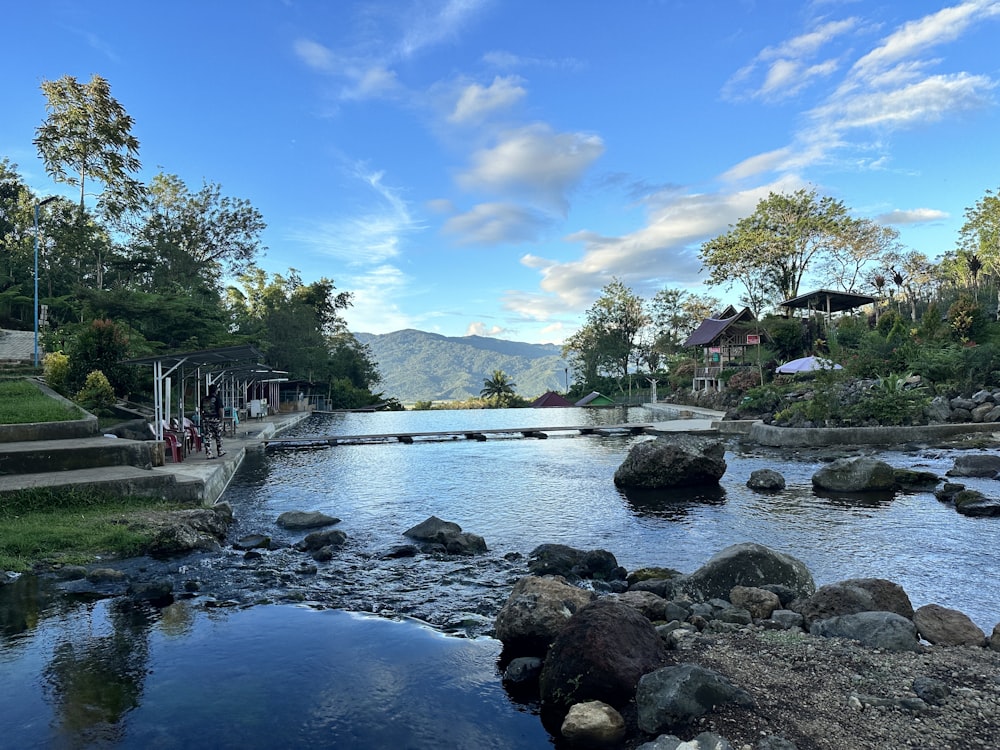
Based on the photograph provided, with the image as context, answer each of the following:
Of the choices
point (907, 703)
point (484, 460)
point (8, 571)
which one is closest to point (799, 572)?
point (907, 703)

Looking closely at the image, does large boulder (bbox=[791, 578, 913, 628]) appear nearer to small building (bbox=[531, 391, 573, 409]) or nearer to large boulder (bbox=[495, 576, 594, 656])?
large boulder (bbox=[495, 576, 594, 656])

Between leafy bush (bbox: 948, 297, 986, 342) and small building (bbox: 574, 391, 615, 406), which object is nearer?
leafy bush (bbox: 948, 297, 986, 342)

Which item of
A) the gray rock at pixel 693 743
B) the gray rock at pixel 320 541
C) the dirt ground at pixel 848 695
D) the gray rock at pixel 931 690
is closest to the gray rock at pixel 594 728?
the gray rock at pixel 693 743

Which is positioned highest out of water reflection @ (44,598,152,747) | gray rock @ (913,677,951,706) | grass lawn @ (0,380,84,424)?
grass lawn @ (0,380,84,424)

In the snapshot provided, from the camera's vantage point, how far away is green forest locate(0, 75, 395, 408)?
88.8 feet

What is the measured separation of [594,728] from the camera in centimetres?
430

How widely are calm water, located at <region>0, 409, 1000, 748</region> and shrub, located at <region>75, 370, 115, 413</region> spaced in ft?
22.7

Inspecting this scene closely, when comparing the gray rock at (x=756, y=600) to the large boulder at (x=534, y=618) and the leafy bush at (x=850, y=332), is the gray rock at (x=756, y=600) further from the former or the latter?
the leafy bush at (x=850, y=332)

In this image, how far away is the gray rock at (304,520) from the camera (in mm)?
11398

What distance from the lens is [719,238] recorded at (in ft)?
178

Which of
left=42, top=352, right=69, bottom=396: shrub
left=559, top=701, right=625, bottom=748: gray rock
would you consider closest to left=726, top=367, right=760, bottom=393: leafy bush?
left=42, top=352, right=69, bottom=396: shrub

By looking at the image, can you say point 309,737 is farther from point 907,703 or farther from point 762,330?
point 762,330

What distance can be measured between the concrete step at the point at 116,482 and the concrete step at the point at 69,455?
0.25 m

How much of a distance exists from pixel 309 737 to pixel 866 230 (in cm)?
5610
